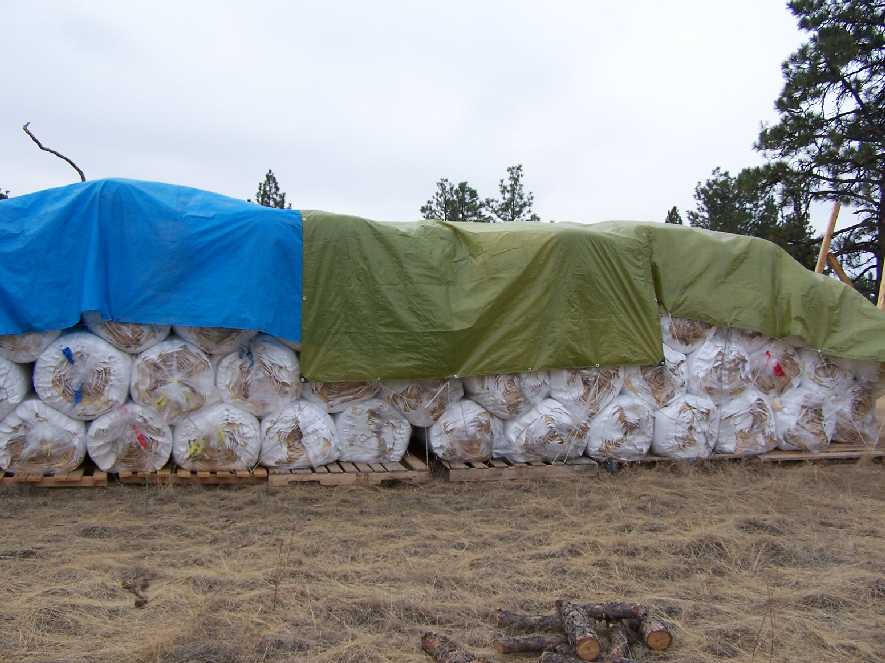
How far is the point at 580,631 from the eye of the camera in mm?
3008

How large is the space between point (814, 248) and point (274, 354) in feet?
33.8

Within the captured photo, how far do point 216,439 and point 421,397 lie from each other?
1.59m

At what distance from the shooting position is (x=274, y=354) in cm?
540

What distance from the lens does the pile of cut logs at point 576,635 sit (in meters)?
2.96

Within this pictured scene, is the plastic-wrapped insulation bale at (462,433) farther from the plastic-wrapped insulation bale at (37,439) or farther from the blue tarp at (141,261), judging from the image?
the plastic-wrapped insulation bale at (37,439)

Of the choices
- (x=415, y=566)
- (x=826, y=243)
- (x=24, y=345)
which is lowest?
(x=415, y=566)

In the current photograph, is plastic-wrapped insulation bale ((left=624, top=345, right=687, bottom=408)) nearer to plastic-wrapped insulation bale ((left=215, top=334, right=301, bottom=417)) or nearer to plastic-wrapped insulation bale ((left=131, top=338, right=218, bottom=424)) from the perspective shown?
plastic-wrapped insulation bale ((left=215, top=334, right=301, bottom=417))

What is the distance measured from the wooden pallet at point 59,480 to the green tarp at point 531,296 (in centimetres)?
163

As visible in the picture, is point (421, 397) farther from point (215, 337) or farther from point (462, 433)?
point (215, 337)

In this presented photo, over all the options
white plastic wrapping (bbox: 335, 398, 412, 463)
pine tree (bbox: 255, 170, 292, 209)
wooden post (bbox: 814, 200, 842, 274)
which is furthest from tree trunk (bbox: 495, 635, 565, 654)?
pine tree (bbox: 255, 170, 292, 209)

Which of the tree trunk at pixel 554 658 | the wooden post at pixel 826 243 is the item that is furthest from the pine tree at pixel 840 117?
the tree trunk at pixel 554 658

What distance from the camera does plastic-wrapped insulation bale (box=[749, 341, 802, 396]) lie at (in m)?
6.59

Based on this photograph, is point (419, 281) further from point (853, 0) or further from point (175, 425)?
point (853, 0)

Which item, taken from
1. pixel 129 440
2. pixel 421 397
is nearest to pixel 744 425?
pixel 421 397
